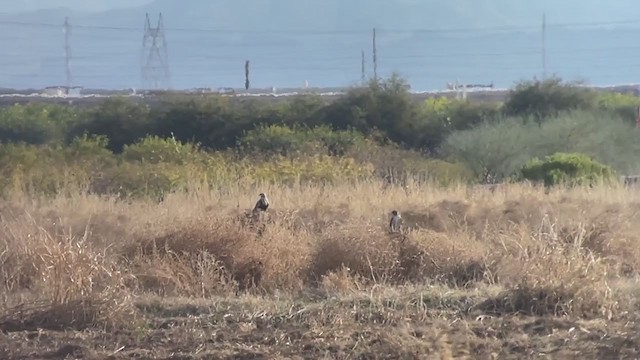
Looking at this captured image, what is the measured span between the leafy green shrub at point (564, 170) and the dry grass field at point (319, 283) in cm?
609

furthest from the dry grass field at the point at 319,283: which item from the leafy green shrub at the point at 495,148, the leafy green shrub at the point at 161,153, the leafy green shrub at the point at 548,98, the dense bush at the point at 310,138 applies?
the leafy green shrub at the point at 548,98

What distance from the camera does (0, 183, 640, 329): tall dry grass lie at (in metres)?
10.6

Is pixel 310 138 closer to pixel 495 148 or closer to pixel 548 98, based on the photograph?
pixel 495 148

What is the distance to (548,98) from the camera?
126 feet

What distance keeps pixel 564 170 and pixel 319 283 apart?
42.6 feet

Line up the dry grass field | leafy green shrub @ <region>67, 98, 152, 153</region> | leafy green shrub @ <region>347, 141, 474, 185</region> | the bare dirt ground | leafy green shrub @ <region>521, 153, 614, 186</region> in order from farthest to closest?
leafy green shrub @ <region>67, 98, 152, 153</region> < leafy green shrub @ <region>347, 141, 474, 185</region> < leafy green shrub @ <region>521, 153, 614, 186</region> < the dry grass field < the bare dirt ground

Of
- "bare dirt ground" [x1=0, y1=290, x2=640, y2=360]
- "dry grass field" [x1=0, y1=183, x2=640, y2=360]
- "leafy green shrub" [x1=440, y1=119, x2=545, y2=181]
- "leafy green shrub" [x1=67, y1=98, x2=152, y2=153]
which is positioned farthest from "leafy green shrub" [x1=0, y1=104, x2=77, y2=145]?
"bare dirt ground" [x1=0, y1=290, x2=640, y2=360]

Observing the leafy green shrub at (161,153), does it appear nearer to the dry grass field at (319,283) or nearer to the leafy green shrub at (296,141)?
the leafy green shrub at (296,141)

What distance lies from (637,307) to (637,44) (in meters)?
117

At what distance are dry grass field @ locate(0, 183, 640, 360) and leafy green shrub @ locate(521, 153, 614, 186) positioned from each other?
6089 mm

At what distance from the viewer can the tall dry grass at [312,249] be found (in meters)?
10.6

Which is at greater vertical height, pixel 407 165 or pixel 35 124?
pixel 35 124

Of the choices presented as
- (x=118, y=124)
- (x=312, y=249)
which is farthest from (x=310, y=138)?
(x=312, y=249)

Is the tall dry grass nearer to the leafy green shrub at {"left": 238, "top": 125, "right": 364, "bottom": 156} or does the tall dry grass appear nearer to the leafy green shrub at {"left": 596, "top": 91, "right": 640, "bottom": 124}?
the leafy green shrub at {"left": 238, "top": 125, "right": 364, "bottom": 156}
